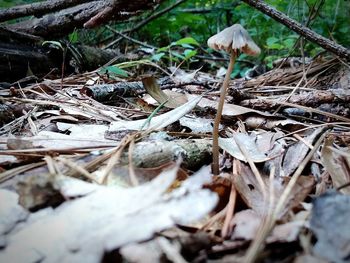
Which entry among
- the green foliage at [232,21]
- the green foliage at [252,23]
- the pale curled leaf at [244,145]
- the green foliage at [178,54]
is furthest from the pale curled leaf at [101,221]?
the green foliage at [252,23]

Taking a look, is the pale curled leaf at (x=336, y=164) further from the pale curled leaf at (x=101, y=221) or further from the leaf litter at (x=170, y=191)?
the pale curled leaf at (x=101, y=221)

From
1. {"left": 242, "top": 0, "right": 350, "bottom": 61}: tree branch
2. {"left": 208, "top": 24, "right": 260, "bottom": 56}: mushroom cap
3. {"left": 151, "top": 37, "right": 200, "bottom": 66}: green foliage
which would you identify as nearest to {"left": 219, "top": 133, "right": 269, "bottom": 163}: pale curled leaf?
{"left": 208, "top": 24, "right": 260, "bottom": 56}: mushroom cap

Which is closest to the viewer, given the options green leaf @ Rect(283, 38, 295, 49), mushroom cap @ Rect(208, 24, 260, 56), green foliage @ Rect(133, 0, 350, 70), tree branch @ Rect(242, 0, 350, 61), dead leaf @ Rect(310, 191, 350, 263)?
dead leaf @ Rect(310, 191, 350, 263)

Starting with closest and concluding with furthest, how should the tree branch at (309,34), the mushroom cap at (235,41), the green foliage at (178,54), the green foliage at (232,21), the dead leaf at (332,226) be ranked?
the dead leaf at (332,226)
the mushroom cap at (235,41)
the tree branch at (309,34)
the green foliage at (178,54)
the green foliage at (232,21)

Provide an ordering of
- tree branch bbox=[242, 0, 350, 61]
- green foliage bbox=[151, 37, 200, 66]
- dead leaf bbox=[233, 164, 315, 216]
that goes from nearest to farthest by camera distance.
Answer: dead leaf bbox=[233, 164, 315, 216]
tree branch bbox=[242, 0, 350, 61]
green foliage bbox=[151, 37, 200, 66]

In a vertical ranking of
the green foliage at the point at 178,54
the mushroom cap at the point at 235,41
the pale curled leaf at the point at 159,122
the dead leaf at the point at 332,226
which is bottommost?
the green foliage at the point at 178,54

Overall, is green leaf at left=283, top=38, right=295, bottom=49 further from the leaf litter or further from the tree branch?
the leaf litter

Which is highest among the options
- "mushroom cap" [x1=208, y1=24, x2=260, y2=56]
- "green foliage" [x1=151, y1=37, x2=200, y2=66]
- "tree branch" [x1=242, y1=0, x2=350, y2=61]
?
"mushroom cap" [x1=208, y1=24, x2=260, y2=56]

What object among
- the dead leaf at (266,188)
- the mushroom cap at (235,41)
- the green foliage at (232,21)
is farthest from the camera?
the green foliage at (232,21)

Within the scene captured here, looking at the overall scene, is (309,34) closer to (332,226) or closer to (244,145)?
(244,145)
